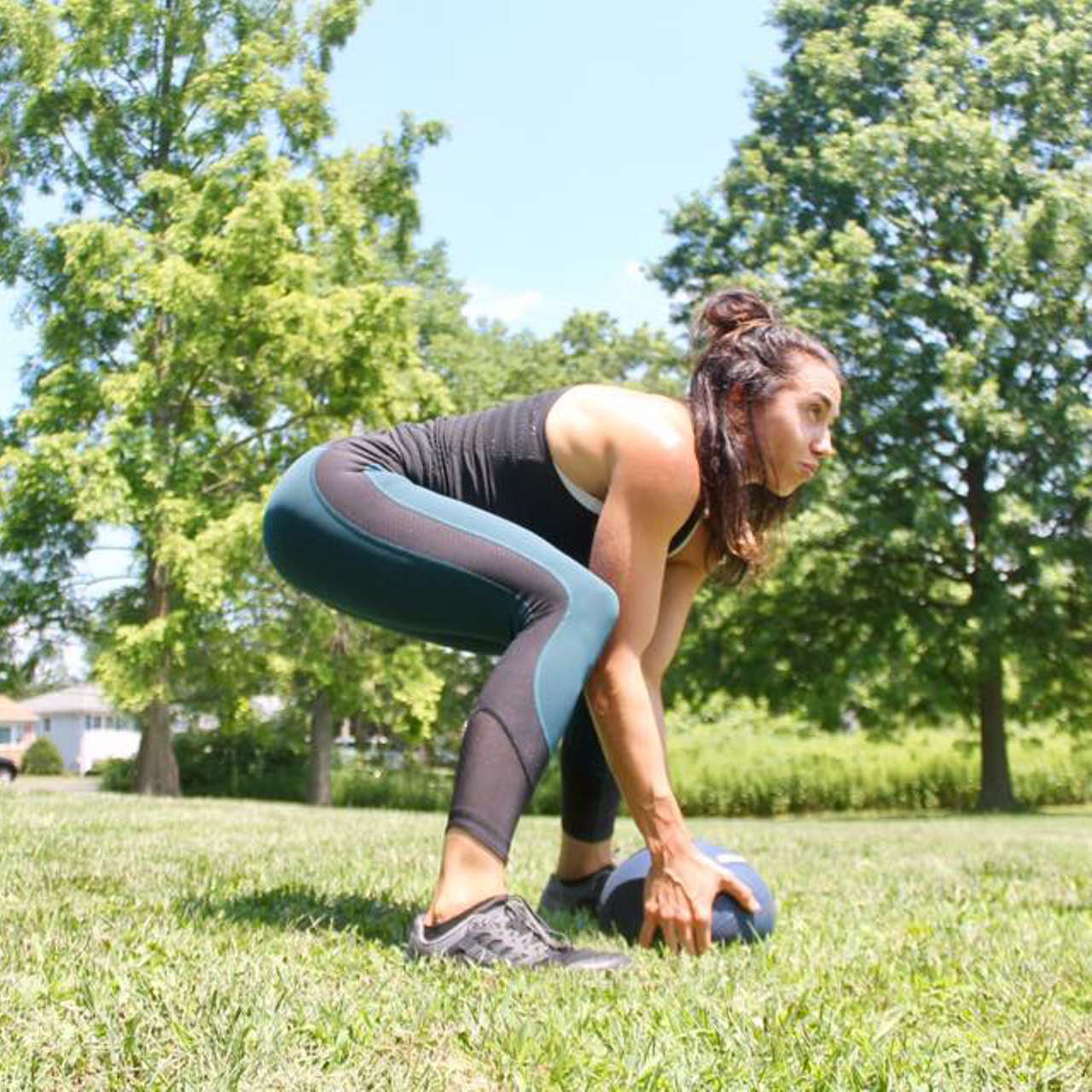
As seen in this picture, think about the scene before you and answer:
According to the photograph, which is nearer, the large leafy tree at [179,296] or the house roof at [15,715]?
the large leafy tree at [179,296]

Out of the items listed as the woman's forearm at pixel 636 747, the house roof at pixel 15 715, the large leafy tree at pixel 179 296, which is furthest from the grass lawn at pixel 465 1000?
the house roof at pixel 15 715

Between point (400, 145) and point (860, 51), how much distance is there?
8424 millimetres

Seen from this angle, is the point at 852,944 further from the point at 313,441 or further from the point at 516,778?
the point at 313,441

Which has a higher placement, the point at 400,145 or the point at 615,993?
the point at 400,145

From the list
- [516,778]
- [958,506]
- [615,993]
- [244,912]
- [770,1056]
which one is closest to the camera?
[770,1056]

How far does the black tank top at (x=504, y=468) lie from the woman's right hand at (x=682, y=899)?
718mm

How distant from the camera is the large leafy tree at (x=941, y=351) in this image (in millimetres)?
20562

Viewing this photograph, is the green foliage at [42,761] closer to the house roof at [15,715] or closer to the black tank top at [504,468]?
the house roof at [15,715]

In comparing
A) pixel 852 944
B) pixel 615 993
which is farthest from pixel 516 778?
pixel 852 944

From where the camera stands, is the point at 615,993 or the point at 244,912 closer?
the point at 615,993

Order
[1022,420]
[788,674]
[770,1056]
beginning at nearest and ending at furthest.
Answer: [770,1056] < [1022,420] < [788,674]

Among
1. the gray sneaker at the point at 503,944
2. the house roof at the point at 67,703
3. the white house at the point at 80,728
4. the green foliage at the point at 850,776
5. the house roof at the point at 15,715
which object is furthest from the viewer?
the house roof at the point at 15,715

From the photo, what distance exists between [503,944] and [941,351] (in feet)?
67.6

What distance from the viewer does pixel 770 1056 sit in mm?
1892
